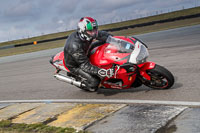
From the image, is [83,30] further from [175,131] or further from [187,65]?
[187,65]

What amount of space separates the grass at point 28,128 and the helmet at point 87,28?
207 cm

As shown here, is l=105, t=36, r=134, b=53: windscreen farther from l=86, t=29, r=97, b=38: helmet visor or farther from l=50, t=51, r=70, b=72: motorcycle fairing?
l=50, t=51, r=70, b=72: motorcycle fairing

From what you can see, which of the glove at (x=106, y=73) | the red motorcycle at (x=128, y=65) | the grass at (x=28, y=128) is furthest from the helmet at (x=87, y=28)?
the grass at (x=28, y=128)

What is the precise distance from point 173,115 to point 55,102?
9.77 ft

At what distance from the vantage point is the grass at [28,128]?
4.08m

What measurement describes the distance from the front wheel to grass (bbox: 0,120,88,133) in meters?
2.12

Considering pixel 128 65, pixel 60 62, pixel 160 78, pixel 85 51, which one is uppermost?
pixel 85 51

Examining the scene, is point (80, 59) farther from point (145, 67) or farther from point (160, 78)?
point (160, 78)

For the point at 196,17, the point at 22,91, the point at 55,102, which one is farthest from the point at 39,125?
Answer: the point at 196,17

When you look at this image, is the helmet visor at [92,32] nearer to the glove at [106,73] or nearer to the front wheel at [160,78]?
the glove at [106,73]

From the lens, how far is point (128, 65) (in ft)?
17.2

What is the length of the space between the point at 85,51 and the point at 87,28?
605 mm

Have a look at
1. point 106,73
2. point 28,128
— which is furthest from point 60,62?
point 28,128

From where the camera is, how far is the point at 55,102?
6102mm
